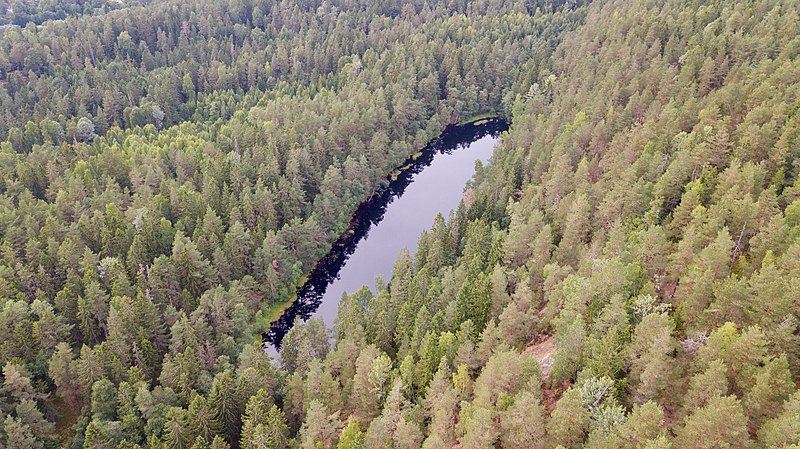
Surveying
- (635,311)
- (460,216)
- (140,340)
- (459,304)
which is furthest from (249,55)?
(635,311)

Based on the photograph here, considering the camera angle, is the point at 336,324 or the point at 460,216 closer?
the point at 336,324

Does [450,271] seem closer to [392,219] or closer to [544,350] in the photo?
Result: [544,350]

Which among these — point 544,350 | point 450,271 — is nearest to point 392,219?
point 450,271

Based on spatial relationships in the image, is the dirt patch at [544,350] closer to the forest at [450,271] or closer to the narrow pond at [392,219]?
the forest at [450,271]

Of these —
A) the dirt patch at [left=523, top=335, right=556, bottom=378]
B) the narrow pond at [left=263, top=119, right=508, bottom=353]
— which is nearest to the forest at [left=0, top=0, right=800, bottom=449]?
the dirt patch at [left=523, top=335, right=556, bottom=378]

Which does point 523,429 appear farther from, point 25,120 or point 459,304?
point 25,120

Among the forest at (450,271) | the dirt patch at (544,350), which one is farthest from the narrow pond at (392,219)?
the dirt patch at (544,350)
